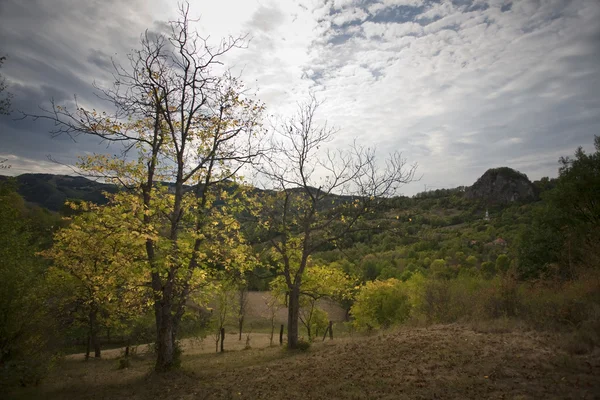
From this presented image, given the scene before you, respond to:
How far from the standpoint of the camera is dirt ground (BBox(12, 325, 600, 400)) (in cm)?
732

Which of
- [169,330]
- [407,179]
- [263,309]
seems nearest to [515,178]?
[263,309]

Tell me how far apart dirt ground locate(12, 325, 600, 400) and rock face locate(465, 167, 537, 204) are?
155 m

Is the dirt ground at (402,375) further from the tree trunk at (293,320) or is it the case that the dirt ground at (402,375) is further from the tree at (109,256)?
the tree at (109,256)

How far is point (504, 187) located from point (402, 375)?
546 ft

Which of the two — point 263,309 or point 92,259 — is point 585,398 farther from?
point 263,309

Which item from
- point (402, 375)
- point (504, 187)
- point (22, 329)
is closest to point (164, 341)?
point (22, 329)

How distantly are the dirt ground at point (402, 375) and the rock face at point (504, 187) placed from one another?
155141 mm

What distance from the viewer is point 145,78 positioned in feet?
39.3

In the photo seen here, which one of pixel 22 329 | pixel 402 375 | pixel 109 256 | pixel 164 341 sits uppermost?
pixel 109 256

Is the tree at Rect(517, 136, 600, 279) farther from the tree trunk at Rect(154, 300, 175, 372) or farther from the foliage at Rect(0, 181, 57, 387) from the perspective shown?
the foliage at Rect(0, 181, 57, 387)

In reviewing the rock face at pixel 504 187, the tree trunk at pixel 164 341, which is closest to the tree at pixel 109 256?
the tree trunk at pixel 164 341

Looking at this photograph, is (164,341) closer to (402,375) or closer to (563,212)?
(402,375)

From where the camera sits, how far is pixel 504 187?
146 meters

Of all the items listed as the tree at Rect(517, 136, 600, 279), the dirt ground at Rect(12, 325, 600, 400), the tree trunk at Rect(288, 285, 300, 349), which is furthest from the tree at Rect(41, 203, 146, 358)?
the tree at Rect(517, 136, 600, 279)
